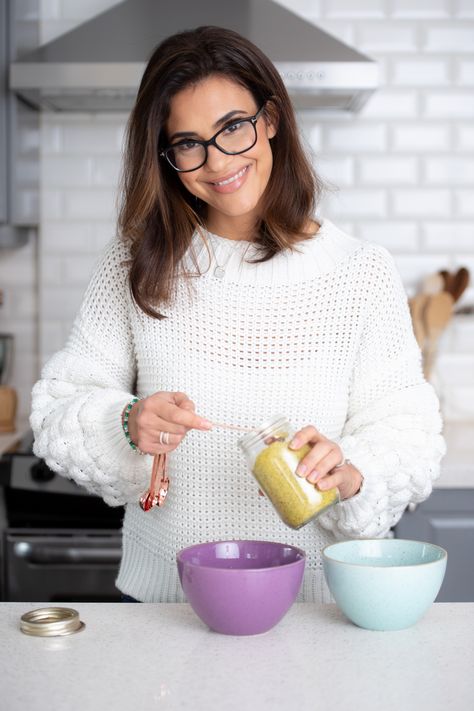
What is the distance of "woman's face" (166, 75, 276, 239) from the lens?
5.22ft

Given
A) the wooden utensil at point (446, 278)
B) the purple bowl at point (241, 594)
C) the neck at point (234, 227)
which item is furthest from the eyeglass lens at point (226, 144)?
the wooden utensil at point (446, 278)

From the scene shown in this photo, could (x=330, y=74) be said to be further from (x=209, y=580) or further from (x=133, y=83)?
(x=209, y=580)

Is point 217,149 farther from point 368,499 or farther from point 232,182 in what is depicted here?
point 368,499

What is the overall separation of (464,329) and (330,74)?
0.95 meters

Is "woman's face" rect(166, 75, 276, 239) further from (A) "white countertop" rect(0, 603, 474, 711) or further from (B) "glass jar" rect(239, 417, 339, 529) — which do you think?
(A) "white countertop" rect(0, 603, 474, 711)

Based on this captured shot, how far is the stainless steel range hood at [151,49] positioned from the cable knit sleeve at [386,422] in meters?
1.17

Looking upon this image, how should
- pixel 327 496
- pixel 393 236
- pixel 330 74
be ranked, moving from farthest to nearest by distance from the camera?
pixel 393 236
pixel 330 74
pixel 327 496

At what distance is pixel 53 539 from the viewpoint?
8.55 feet

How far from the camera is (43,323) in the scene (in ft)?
10.5

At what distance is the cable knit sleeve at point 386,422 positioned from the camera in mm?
1499

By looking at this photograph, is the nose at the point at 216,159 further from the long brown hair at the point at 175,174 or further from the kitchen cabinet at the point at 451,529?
the kitchen cabinet at the point at 451,529

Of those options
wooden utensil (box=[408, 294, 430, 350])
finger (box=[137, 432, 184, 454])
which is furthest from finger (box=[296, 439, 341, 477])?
wooden utensil (box=[408, 294, 430, 350])

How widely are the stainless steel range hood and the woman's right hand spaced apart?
60.6 inches

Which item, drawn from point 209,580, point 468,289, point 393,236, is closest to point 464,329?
point 468,289
